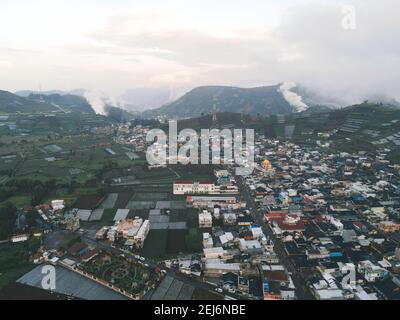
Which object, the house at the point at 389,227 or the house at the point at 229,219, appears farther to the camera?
the house at the point at 229,219

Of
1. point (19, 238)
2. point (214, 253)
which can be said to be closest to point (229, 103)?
point (19, 238)

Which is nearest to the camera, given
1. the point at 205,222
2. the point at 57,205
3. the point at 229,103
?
the point at 205,222

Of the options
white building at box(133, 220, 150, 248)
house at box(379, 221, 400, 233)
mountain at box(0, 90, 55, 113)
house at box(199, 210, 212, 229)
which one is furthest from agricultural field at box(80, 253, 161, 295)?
mountain at box(0, 90, 55, 113)

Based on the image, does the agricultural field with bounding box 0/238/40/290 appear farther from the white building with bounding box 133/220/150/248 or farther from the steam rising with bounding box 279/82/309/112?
the steam rising with bounding box 279/82/309/112

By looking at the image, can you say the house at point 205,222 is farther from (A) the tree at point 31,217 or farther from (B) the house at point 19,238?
(A) the tree at point 31,217

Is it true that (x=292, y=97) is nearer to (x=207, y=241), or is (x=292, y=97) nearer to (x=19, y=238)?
(x=207, y=241)

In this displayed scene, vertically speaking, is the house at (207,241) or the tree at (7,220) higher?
the tree at (7,220)

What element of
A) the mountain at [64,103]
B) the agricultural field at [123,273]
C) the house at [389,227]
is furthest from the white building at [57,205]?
the mountain at [64,103]

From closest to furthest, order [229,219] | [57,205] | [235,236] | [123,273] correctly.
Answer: [123,273] < [235,236] < [229,219] < [57,205]
